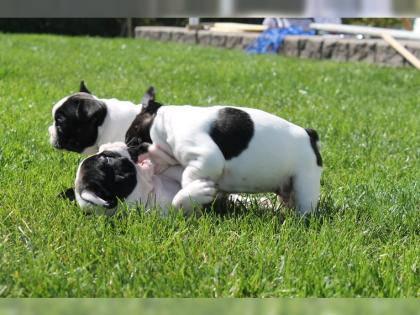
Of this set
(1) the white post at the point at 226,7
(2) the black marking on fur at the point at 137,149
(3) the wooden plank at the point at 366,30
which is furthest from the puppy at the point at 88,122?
(3) the wooden plank at the point at 366,30

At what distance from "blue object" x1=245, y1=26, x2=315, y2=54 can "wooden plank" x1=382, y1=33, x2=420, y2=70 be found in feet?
10.4

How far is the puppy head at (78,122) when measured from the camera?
3732mm

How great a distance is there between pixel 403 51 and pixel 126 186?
9.54 m

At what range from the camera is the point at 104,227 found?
2877 millimetres

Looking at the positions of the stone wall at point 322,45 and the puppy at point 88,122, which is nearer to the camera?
the puppy at point 88,122

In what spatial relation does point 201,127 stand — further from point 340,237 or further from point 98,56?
point 98,56

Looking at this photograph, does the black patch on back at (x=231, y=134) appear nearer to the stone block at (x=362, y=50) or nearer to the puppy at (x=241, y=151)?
the puppy at (x=241, y=151)

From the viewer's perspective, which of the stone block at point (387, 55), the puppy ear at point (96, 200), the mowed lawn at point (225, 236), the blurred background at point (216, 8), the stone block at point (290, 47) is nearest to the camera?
the blurred background at point (216, 8)

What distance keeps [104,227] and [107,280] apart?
22.1 inches

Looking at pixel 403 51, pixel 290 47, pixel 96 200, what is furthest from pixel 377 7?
pixel 290 47

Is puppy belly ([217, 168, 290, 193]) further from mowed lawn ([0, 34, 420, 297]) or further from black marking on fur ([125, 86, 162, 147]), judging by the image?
black marking on fur ([125, 86, 162, 147])

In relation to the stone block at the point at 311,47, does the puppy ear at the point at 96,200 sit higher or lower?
higher

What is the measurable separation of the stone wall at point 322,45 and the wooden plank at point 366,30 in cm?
45

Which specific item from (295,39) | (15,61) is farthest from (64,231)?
(295,39)
